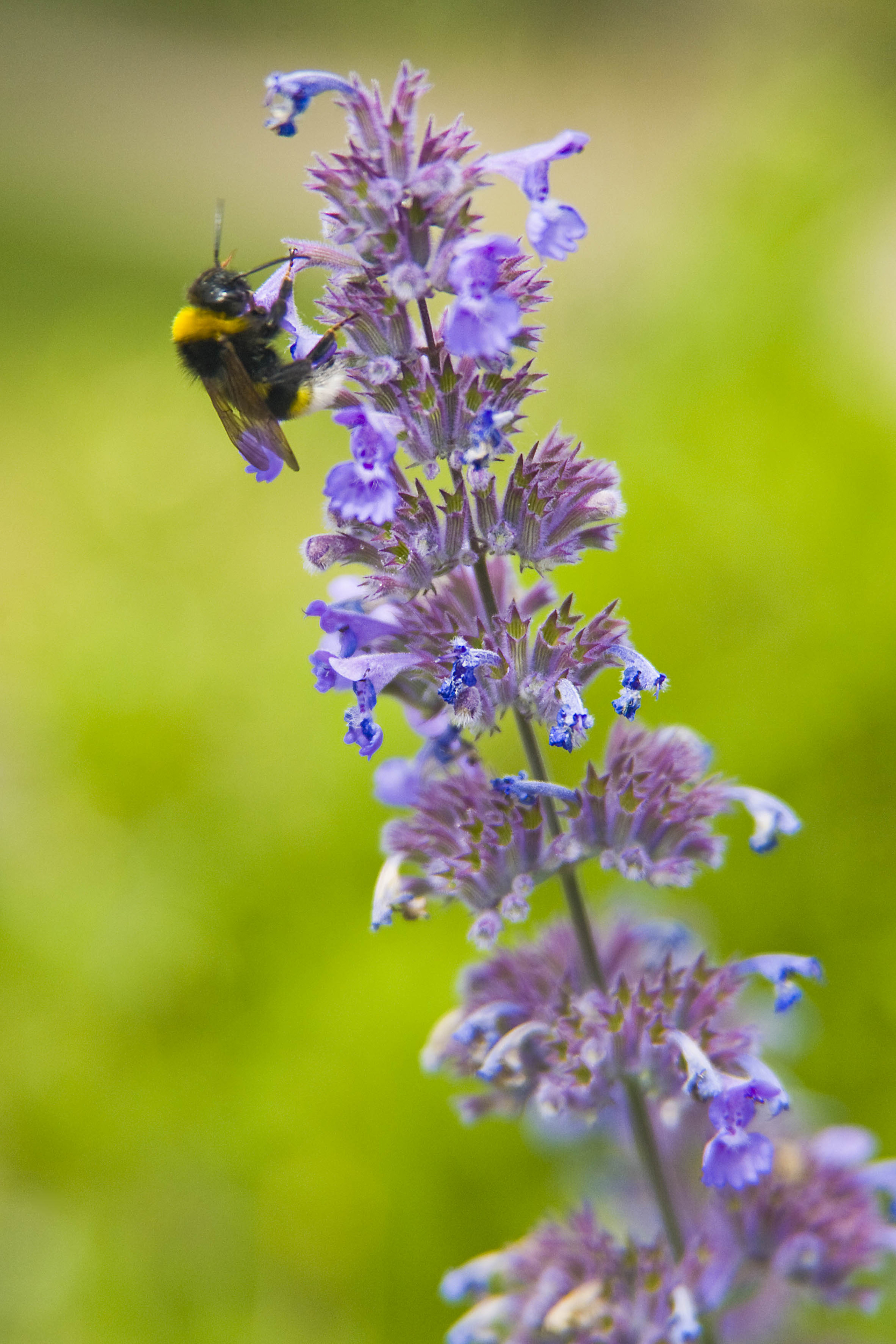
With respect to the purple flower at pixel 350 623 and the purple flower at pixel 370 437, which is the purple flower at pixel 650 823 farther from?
the purple flower at pixel 370 437

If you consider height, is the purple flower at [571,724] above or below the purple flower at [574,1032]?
above

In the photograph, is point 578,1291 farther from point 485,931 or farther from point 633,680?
point 633,680

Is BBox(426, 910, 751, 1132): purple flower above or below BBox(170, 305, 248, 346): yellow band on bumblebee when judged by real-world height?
below

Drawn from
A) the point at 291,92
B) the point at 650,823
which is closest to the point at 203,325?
the point at 291,92

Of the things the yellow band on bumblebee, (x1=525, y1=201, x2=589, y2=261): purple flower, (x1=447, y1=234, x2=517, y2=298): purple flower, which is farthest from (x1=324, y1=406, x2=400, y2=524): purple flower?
the yellow band on bumblebee

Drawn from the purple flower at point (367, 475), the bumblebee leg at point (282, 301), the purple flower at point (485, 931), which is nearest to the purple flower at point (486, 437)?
the purple flower at point (367, 475)

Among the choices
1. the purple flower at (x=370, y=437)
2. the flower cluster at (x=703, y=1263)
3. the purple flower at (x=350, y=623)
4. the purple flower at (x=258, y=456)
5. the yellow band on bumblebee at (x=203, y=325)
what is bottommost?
the flower cluster at (x=703, y=1263)

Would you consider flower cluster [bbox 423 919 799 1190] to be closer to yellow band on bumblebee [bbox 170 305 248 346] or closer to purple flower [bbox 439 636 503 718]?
purple flower [bbox 439 636 503 718]
